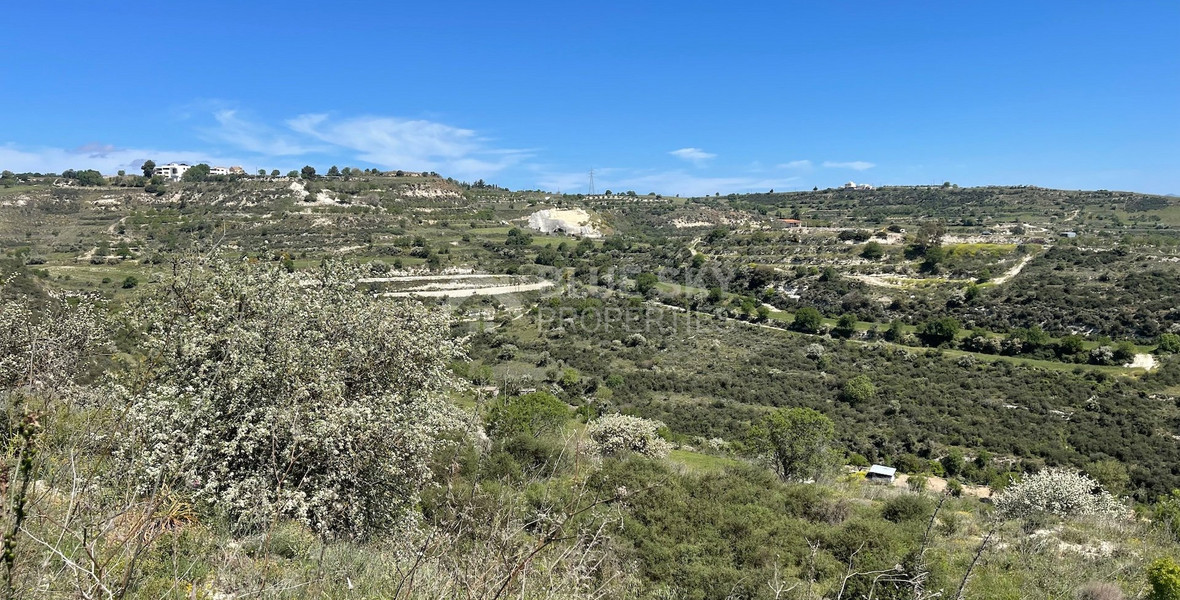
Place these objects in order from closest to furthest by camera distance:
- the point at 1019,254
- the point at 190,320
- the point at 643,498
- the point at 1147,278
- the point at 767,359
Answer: the point at 190,320
the point at 643,498
the point at 767,359
the point at 1147,278
the point at 1019,254

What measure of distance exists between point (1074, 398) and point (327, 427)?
33.6m

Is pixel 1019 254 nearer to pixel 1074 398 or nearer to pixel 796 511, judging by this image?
pixel 1074 398

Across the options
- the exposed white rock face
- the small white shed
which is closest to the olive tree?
the small white shed

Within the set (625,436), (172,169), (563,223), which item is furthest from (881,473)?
(172,169)

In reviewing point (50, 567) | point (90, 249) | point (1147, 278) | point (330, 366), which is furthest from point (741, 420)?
point (90, 249)

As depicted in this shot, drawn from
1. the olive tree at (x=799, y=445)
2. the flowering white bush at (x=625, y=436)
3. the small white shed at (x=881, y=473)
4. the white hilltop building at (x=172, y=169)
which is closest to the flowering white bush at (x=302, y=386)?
the flowering white bush at (x=625, y=436)

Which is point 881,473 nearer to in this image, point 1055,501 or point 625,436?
point 1055,501

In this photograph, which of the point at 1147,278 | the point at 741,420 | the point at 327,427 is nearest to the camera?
the point at 327,427

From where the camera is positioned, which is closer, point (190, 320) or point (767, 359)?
point (190, 320)

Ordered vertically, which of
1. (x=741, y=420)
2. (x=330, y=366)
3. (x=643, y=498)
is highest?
(x=330, y=366)

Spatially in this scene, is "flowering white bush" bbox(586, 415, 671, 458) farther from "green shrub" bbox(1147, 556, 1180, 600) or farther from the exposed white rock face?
the exposed white rock face

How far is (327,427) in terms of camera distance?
309 inches

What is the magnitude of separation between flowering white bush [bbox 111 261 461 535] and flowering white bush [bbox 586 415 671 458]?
332 inches

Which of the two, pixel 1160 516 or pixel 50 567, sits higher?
pixel 50 567
